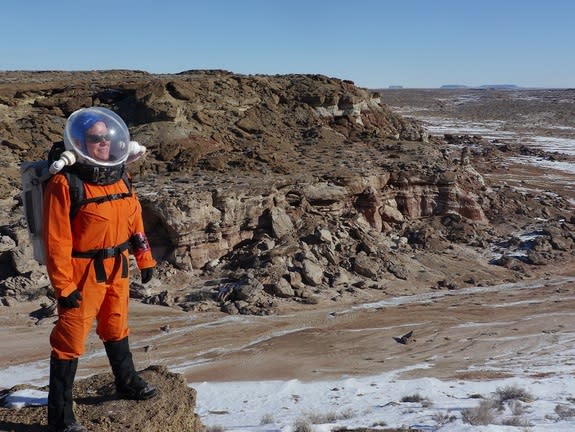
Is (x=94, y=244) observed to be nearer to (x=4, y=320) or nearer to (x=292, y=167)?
(x=4, y=320)

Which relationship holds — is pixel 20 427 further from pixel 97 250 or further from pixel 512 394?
pixel 512 394

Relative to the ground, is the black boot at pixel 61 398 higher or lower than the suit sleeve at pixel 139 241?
lower

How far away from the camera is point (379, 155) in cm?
1589

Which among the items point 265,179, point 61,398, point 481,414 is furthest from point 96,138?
point 265,179

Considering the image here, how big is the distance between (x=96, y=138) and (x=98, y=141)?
0.02 m

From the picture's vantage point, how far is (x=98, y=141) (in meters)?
3.85

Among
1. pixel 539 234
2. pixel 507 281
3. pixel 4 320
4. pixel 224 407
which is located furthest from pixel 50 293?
pixel 539 234

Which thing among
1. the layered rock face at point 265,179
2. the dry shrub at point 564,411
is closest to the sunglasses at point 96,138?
the dry shrub at point 564,411

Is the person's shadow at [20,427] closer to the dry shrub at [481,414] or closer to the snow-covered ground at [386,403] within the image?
the snow-covered ground at [386,403]

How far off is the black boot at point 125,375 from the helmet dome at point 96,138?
1.31m

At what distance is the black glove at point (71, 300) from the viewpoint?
360 centimetres

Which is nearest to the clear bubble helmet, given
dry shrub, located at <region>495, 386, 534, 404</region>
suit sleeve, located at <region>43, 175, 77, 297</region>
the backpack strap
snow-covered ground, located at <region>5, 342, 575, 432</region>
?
the backpack strap

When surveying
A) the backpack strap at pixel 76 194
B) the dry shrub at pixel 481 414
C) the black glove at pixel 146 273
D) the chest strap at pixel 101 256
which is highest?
the backpack strap at pixel 76 194

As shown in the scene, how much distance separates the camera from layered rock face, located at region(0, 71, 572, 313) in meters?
10.8
